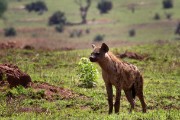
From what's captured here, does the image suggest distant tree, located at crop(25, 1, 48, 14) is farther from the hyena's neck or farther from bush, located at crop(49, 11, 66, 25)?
the hyena's neck

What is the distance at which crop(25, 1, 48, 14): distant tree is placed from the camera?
293ft

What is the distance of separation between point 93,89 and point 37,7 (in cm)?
7100

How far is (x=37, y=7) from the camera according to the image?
294 ft

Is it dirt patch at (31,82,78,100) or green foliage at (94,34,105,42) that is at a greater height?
dirt patch at (31,82,78,100)

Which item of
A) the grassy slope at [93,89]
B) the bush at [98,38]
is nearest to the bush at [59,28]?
the bush at [98,38]

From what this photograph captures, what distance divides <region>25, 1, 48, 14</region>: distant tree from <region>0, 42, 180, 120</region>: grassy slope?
55.9m

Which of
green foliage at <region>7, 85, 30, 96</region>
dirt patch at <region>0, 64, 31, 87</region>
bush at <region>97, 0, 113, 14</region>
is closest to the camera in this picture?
green foliage at <region>7, 85, 30, 96</region>

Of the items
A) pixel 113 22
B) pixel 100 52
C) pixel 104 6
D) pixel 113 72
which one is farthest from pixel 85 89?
pixel 104 6

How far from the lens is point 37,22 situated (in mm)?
82750

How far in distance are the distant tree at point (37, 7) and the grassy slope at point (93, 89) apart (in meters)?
55.9

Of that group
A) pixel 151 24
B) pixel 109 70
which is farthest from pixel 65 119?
pixel 151 24

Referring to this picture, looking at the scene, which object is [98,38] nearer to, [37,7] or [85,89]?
[37,7]

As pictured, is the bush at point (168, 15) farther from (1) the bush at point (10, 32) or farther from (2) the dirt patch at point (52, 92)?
(2) the dirt patch at point (52, 92)

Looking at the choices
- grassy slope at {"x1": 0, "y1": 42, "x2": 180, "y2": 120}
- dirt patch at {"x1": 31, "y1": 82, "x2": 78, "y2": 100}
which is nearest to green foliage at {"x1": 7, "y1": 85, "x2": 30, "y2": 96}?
grassy slope at {"x1": 0, "y1": 42, "x2": 180, "y2": 120}
